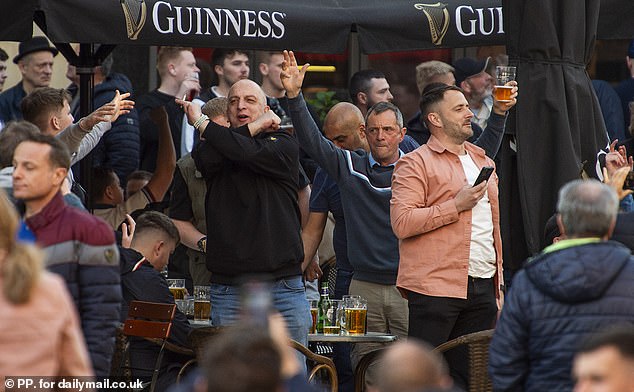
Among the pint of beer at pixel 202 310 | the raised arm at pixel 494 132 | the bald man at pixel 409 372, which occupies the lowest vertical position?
the bald man at pixel 409 372

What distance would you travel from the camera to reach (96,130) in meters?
7.87

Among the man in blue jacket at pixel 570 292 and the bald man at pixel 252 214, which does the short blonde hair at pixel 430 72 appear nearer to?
the bald man at pixel 252 214

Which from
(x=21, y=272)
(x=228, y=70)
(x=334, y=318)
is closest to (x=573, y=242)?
(x=21, y=272)

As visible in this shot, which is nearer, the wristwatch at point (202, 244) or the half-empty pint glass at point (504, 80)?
the half-empty pint glass at point (504, 80)

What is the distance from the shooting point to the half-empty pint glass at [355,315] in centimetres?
769

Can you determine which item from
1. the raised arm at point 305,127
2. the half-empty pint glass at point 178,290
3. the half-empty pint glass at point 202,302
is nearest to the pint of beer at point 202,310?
the half-empty pint glass at point 202,302

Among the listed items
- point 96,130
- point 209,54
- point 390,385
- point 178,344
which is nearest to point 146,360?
point 178,344

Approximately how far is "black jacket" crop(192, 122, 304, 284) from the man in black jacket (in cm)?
40

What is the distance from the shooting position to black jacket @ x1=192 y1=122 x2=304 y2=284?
24.2 feet

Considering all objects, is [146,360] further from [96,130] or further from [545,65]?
[545,65]

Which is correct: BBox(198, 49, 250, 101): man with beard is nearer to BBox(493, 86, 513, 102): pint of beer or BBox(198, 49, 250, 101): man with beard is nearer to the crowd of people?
the crowd of people

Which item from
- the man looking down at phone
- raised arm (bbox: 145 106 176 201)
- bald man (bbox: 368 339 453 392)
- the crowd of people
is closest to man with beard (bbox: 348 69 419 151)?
the crowd of people

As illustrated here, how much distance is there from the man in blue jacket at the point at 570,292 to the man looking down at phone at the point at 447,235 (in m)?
Answer: 1.78

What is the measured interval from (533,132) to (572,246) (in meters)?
1.96
